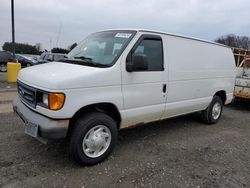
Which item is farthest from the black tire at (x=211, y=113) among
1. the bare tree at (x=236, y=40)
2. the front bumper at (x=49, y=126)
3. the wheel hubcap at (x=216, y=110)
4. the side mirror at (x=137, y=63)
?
the bare tree at (x=236, y=40)

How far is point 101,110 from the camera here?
12.8 ft

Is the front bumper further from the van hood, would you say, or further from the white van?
the van hood

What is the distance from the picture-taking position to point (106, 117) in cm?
380

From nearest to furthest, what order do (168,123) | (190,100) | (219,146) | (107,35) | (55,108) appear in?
(55,108), (107,35), (219,146), (190,100), (168,123)

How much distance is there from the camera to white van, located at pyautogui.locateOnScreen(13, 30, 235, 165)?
336 centimetres

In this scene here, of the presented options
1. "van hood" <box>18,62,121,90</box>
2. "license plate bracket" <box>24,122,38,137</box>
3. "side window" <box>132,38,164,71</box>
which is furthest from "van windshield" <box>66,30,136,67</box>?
"license plate bracket" <box>24,122,38,137</box>

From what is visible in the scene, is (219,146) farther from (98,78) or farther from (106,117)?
(98,78)

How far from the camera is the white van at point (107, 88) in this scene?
11.0 feet

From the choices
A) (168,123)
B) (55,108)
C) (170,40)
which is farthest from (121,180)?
(168,123)

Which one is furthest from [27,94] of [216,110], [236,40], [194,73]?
[236,40]

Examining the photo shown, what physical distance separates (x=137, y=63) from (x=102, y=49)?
0.75 meters

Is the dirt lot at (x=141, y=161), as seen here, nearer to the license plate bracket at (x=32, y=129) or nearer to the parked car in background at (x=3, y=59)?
the license plate bracket at (x=32, y=129)

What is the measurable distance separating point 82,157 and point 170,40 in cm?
268

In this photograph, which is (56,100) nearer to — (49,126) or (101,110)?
(49,126)
